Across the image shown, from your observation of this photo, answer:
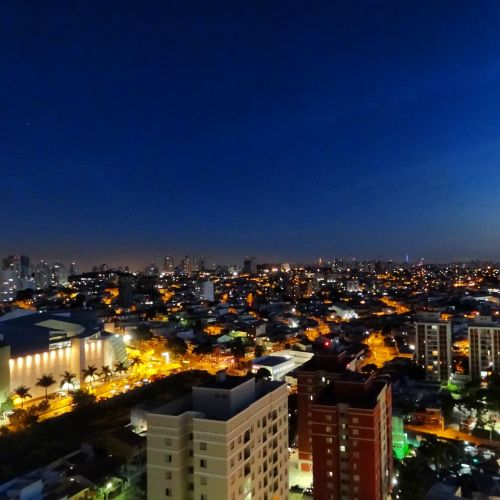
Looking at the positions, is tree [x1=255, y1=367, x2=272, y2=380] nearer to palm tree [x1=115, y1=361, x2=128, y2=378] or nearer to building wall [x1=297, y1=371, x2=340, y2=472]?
palm tree [x1=115, y1=361, x2=128, y2=378]

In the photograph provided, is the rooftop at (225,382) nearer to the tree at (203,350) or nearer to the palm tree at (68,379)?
the palm tree at (68,379)

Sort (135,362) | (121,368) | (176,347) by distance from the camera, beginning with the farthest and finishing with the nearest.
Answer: (176,347), (135,362), (121,368)

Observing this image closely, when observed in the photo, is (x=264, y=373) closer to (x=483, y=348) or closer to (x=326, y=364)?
(x=326, y=364)

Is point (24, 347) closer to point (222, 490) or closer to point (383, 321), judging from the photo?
point (222, 490)

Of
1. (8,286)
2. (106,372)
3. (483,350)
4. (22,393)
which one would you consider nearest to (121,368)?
(106,372)

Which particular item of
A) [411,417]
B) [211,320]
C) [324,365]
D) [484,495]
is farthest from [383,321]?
[484,495]

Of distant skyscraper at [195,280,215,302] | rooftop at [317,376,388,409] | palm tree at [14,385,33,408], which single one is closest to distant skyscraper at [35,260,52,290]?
distant skyscraper at [195,280,215,302]
